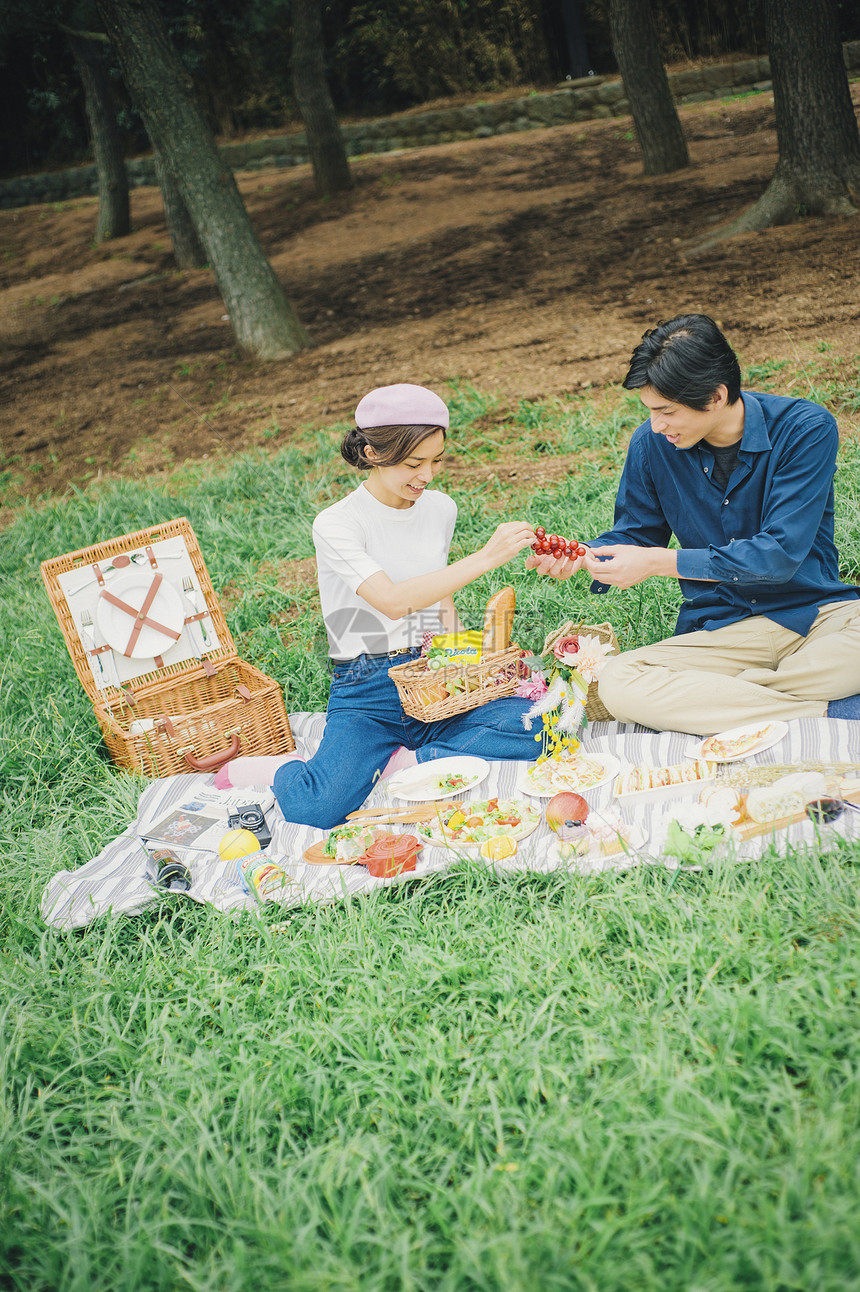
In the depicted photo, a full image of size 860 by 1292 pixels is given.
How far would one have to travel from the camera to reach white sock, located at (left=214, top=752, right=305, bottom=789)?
350 cm

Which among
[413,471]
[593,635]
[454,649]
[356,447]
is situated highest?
[356,447]

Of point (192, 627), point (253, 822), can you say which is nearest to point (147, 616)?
point (192, 627)

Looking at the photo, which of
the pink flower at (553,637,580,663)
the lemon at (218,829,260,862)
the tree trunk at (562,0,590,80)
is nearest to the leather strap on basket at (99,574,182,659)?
the lemon at (218,829,260,862)

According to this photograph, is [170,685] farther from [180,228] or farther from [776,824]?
[180,228]

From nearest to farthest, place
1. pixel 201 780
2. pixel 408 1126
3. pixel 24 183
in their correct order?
pixel 408 1126, pixel 201 780, pixel 24 183

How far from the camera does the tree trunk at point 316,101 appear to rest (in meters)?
11.8

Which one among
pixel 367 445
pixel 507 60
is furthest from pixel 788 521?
pixel 507 60

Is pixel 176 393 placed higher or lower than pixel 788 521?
higher

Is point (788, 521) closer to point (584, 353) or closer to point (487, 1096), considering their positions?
point (487, 1096)

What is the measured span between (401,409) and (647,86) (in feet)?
28.8

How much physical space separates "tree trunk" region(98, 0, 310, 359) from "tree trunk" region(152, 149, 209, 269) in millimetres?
3664

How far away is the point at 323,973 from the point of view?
8.03ft

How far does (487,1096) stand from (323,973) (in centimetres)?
59

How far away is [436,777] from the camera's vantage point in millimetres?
3178
